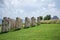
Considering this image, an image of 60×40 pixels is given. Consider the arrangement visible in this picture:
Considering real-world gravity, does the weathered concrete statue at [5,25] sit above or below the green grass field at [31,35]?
above

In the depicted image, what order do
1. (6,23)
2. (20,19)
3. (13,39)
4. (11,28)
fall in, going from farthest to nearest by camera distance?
(20,19)
(11,28)
(6,23)
(13,39)

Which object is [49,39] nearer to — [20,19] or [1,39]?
[1,39]

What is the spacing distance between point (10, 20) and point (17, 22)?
70.7 inches

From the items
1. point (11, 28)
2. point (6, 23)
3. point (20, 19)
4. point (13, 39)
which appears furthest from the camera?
point (20, 19)

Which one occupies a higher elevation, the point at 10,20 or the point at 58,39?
the point at 10,20

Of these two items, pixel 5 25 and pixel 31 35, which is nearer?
pixel 31 35

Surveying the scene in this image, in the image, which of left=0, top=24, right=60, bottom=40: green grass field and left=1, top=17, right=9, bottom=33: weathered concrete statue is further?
left=1, top=17, right=9, bottom=33: weathered concrete statue

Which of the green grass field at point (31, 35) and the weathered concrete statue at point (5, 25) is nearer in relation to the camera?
the green grass field at point (31, 35)

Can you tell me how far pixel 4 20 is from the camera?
18.1m

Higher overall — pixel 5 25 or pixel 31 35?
pixel 5 25

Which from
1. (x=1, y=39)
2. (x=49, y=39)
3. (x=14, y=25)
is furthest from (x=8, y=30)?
(x=49, y=39)

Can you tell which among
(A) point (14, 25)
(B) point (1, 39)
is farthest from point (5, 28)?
(B) point (1, 39)

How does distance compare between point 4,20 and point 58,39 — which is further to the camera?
point 4,20

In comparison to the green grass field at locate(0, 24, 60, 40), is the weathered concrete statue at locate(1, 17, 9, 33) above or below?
above
